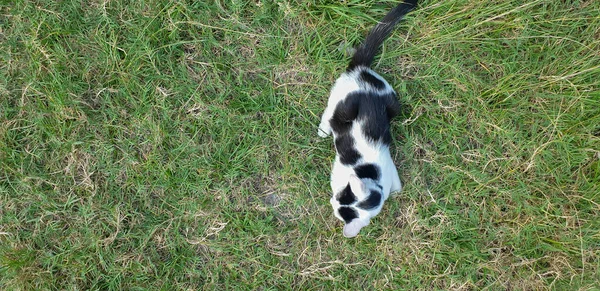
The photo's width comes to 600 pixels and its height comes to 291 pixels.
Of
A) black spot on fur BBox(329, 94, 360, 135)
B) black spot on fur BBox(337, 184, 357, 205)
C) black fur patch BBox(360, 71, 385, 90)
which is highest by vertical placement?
black fur patch BBox(360, 71, 385, 90)

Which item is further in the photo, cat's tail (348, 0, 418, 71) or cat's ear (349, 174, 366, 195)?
cat's tail (348, 0, 418, 71)

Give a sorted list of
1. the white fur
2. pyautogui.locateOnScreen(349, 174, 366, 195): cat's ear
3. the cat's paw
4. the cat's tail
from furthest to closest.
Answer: the cat's paw
the cat's tail
the white fur
pyautogui.locateOnScreen(349, 174, 366, 195): cat's ear

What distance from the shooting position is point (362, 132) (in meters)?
2.67

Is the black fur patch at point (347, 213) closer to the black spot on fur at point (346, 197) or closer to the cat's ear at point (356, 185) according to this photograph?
the black spot on fur at point (346, 197)

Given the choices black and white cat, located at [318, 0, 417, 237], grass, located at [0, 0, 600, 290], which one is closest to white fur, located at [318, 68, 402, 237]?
black and white cat, located at [318, 0, 417, 237]

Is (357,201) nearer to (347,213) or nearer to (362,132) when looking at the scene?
(347,213)

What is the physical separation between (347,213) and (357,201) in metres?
0.14

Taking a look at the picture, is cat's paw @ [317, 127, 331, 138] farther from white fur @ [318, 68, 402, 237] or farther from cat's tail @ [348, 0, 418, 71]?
cat's tail @ [348, 0, 418, 71]

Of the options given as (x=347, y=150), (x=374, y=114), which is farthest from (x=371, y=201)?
(x=374, y=114)

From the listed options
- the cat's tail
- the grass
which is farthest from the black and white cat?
the grass

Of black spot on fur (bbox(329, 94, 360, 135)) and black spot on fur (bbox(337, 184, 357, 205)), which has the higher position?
black spot on fur (bbox(329, 94, 360, 135))

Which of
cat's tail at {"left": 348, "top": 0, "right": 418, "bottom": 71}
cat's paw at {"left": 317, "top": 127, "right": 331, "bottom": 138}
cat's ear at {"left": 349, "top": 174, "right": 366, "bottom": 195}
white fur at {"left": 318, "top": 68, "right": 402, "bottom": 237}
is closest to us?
cat's ear at {"left": 349, "top": 174, "right": 366, "bottom": 195}

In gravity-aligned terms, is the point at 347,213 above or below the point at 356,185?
below

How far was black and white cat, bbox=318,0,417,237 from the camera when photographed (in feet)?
8.73
